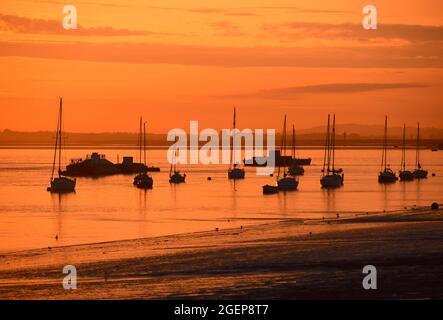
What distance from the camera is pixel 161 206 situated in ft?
298

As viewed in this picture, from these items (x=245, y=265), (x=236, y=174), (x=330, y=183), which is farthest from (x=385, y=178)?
(x=245, y=265)

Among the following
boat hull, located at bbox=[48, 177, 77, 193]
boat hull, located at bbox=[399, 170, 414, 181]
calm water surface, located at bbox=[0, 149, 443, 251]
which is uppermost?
boat hull, located at bbox=[399, 170, 414, 181]

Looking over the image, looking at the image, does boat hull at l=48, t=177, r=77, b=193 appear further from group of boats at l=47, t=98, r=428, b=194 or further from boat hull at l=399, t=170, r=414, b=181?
boat hull at l=399, t=170, r=414, b=181

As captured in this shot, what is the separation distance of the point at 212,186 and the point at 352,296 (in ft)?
336

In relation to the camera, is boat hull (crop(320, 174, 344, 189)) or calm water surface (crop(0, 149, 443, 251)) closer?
calm water surface (crop(0, 149, 443, 251))

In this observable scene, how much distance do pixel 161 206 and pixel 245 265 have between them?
5190cm

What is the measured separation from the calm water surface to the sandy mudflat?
792 cm

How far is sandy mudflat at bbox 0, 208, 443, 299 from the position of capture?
3222cm

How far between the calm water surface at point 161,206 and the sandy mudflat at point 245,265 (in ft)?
26.0

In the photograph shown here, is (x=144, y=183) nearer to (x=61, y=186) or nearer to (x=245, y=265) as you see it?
(x=61, y=186)
